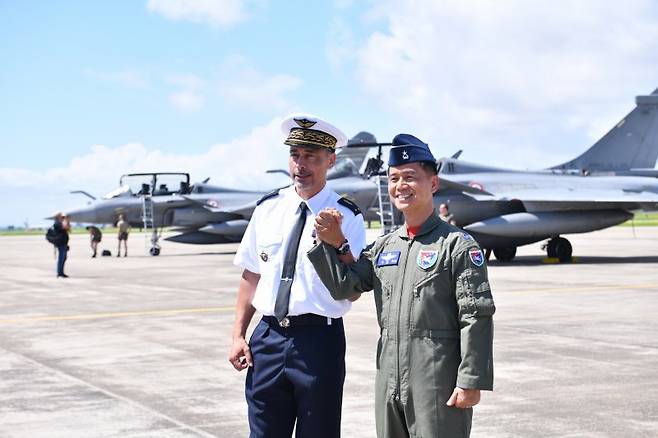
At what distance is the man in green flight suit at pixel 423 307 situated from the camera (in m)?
3.21

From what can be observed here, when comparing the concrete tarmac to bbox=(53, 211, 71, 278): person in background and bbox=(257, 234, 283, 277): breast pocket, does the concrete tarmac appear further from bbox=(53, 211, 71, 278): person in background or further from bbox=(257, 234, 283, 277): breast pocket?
bbox=(53, 211, 71, 278): person in background

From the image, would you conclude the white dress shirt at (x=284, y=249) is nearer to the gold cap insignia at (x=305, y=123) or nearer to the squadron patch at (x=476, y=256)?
the gold cap insignia at (x=305, y=123)

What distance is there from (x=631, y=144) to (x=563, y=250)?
730 centimetres

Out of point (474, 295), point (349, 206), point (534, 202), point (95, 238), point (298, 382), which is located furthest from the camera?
point (95, 238)

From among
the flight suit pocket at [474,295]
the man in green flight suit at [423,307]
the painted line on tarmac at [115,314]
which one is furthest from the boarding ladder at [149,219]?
the flight suit pocket at [474,295]

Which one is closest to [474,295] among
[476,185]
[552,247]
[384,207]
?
[552,247]

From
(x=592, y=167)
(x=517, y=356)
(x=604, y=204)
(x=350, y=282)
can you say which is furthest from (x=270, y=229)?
(x=592, y=167)

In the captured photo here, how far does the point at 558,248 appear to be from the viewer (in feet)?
79.1

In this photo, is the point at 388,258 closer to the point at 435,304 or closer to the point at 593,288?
the point at 435,304

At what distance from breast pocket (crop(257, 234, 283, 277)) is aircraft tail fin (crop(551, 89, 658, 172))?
26.9 metres

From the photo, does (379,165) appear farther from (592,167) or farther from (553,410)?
(553,410)

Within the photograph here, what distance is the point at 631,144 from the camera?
2945cm

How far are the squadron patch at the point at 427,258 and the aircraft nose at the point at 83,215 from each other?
107 feet

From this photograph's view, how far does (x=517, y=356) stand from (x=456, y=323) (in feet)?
18.3
